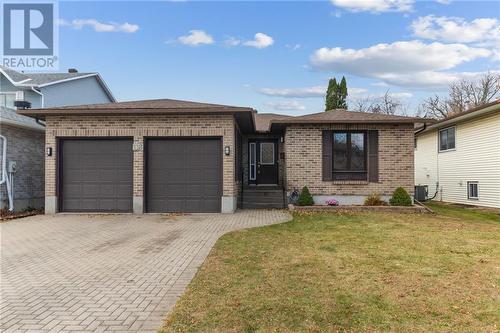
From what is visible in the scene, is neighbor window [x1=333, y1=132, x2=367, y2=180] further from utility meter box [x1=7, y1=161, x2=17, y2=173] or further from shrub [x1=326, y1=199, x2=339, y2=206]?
utility meter box [x1=7, y1=161, x2=17, y2=173]

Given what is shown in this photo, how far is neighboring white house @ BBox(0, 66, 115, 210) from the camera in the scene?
12562 mm

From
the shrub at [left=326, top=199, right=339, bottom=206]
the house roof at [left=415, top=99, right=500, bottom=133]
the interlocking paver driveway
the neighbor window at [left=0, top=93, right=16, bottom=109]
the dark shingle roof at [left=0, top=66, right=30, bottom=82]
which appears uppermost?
the dark shingle roof at [left=0, top=66, right=30, bottom=82]

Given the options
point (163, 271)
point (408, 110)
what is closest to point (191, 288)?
point (163, 271)

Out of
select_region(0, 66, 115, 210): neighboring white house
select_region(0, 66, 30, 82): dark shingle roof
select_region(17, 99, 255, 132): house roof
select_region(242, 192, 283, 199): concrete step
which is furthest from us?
select_region(0, 66, 30, 82): dark shingle roof

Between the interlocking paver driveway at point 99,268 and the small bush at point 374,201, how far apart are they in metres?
4.04

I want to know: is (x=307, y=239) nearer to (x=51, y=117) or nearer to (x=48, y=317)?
(x=48, y=317)

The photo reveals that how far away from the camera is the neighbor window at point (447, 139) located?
54.9ft

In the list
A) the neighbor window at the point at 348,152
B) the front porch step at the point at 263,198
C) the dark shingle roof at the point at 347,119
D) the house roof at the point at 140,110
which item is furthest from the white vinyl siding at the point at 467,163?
the house roof at the point at 140,110

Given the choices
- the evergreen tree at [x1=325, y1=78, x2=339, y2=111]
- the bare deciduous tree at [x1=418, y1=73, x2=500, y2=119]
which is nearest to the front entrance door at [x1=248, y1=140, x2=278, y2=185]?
the evergreen tree at [x1=325, y1=78, x2=339, y2=111]

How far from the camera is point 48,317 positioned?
3869 millimetres

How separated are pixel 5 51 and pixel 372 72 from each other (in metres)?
23.0

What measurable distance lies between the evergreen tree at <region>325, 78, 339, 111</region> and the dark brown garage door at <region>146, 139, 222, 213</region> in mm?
15336

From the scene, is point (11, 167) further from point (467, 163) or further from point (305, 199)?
point (467, 163)

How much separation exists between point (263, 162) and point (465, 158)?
8627 mm
